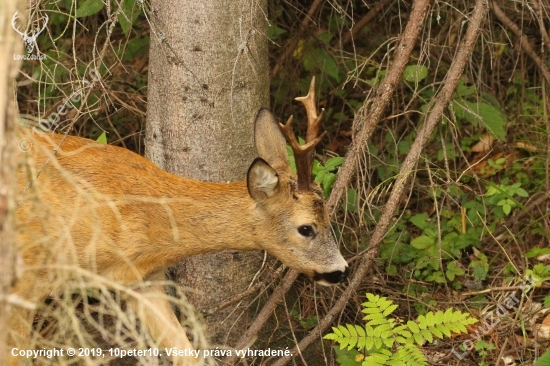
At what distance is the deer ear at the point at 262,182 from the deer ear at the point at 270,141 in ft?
0.63

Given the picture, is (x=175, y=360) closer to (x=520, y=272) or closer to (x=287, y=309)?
(x=287, y=309)

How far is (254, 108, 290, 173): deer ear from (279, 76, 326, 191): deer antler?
204 mm

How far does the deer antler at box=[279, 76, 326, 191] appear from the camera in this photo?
12.9 feet

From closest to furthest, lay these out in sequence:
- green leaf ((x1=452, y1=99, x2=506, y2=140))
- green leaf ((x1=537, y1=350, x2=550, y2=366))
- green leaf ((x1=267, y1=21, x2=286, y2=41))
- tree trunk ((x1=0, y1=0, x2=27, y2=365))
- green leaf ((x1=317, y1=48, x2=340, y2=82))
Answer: tree trunk ((x1=0, y1=0, x2=27, y2=365)), green leaf ((x1=537, y1=350, x2=550, y2=366)), green leaf ((x1=452, y1=99, x2=506, y2=140)), green leaf ((x1=267, y1=21, x2=286, y2=41)), green leaf ((x1=317, y1=48, x2=340, y2=82))

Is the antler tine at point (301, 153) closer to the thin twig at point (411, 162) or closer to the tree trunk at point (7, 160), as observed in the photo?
the thin twig at point (411, 162)

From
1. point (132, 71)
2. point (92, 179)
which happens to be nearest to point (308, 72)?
point (132, 71)

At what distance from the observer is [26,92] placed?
248 inches

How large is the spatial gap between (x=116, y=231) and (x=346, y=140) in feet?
9.17

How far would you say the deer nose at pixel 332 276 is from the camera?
421 cm

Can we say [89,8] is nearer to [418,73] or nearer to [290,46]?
[290,46]

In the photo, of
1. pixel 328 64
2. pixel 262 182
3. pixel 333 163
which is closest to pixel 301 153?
pixel 262 182

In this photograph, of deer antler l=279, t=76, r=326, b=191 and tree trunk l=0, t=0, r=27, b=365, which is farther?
deer antler l=279, t=76, r=326, b=191

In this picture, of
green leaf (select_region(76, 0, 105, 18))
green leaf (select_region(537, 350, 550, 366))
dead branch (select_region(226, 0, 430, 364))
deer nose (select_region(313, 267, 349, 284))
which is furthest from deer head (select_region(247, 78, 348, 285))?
green leaf (select_region(76, 0, 105, 18))

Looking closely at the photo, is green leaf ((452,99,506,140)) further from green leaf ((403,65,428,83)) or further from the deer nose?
the deer nose
